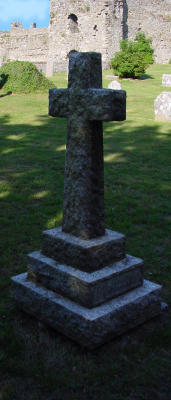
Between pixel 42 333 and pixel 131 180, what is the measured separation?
3328 millimetres

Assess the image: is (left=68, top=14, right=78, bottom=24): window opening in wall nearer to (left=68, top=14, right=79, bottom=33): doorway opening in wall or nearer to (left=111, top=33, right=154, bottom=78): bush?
(left=68, top=14, right=79, bottom=33): doorway opening in wall

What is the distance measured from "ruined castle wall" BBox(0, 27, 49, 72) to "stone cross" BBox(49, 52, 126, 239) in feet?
84.7

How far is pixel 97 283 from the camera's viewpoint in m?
2.43

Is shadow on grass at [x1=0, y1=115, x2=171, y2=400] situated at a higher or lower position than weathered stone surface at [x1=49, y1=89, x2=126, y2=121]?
lower

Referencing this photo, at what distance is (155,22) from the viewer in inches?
1129

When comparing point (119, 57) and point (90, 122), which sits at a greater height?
point (119, 57)

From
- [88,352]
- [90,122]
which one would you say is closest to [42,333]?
[88,352]

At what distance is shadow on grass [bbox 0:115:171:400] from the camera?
7.13ft

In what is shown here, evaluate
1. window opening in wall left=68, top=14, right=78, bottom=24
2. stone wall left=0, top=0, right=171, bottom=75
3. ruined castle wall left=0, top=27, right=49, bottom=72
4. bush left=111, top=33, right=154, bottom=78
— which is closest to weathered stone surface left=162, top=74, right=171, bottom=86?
bush left=111, top=33, right=154, bottom=78

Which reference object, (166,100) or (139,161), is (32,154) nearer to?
(139,161)

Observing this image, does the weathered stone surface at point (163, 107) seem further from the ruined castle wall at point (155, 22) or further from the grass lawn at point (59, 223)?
the ruined castle wall at point (155, 22)

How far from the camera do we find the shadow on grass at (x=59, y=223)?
85.6 inches

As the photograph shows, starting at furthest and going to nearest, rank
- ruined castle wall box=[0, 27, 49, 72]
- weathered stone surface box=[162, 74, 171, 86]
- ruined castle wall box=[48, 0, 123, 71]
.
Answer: ruined castle wall box=[0, 27, 49, 72] → ruined castle wall box=[48, 0, 123, 71] → weathered stone surface box=[162, 74, 171, 86]

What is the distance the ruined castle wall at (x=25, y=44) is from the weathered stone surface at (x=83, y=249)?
85.0 feet
